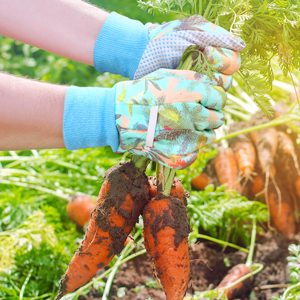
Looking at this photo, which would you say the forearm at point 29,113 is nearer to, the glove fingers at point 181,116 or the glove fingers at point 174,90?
the glove fingers at point 174,90

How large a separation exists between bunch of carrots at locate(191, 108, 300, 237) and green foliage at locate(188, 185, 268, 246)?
135 mm


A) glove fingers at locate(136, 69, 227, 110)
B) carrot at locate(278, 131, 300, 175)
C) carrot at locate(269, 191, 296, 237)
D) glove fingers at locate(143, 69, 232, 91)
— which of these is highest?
glove fingers at locate(143, 69, 232, 91)

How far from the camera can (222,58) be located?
3.13 feet

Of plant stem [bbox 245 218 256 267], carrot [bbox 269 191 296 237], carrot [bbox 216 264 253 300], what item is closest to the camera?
carrot [bbox 216 264 253 300]

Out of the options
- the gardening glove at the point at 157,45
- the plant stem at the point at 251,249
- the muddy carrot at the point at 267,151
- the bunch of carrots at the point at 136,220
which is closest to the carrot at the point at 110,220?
the bunch of carrots at the point at 136,220

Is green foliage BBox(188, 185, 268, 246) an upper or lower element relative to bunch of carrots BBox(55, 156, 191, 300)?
lower

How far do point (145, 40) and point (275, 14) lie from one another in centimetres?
54

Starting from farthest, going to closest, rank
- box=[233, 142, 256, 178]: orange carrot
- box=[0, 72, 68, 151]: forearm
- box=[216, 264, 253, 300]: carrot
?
box=[233, 142, 256, 178]: orange carrot < box=[216, 264, 253, 300]: carrot < box=[0, 72, 68, 151]: forearm

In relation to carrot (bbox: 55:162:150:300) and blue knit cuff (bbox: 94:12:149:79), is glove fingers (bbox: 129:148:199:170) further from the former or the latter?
blue knit cuff (bbox: 94:12:149:79)

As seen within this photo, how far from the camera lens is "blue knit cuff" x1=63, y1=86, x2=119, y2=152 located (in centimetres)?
87

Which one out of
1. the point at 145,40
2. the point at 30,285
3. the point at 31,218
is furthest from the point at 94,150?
the point at 145,40

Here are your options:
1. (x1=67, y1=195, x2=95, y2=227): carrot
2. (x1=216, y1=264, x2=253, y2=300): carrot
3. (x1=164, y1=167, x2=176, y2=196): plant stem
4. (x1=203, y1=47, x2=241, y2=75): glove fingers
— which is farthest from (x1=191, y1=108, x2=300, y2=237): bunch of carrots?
(x1=203, y1=47, x2=241, y2=75): glove fingers

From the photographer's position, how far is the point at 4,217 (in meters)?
1.83

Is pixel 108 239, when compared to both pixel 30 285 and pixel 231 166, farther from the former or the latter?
pixel 231 166
